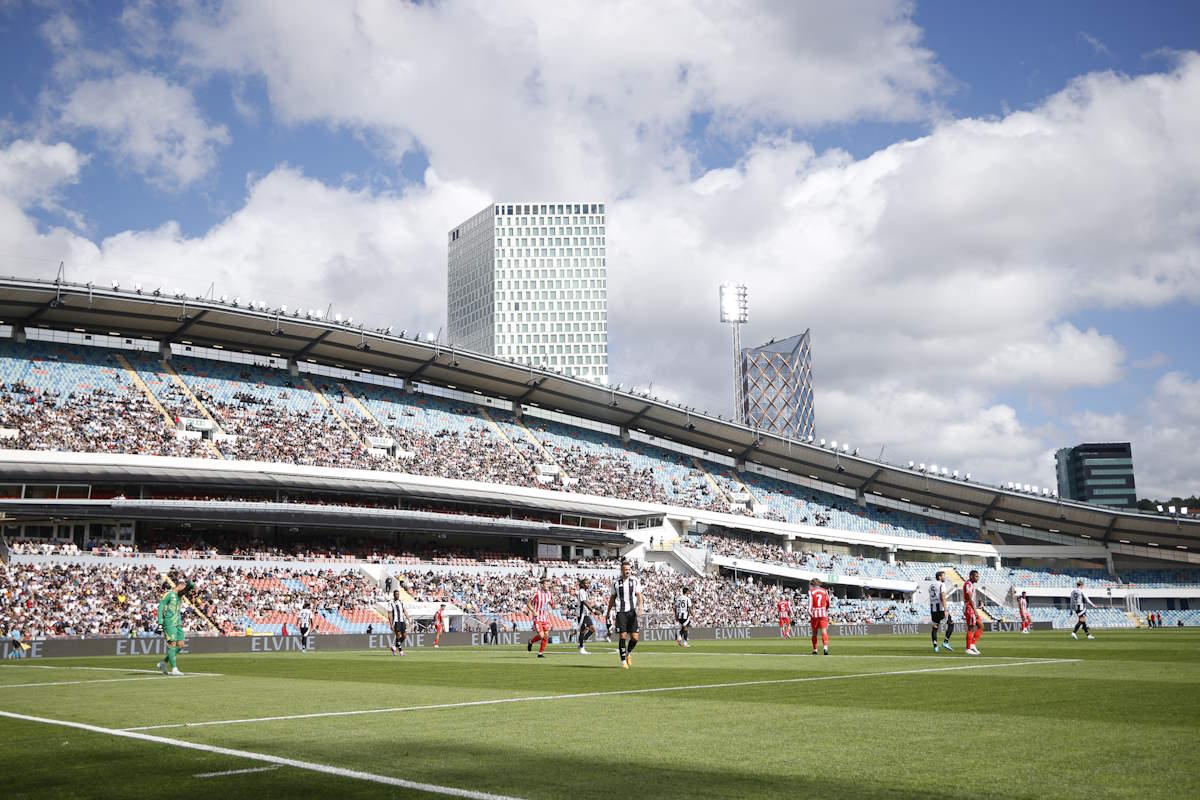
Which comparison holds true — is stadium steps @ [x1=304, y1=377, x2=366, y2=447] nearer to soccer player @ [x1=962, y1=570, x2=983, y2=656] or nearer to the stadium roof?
the stadium roof

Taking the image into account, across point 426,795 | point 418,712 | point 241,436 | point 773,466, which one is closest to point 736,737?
point 426,795

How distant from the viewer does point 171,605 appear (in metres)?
20.3

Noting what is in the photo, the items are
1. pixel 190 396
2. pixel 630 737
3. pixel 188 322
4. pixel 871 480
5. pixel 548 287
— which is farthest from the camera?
pixel 548 287

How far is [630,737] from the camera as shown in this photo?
868cm

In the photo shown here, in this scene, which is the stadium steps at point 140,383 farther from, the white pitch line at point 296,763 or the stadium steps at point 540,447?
Result: the white pitch line at point 296,763

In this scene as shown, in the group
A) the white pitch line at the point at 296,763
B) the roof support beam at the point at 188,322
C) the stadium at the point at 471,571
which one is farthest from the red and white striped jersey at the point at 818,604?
the roof support beam at the point at 188,322

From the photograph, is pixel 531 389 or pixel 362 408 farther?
pixel 531 389

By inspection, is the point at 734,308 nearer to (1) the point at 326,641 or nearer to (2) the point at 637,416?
(2) the point at 637,416

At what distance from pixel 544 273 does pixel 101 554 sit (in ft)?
464

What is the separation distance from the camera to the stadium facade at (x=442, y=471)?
189ft

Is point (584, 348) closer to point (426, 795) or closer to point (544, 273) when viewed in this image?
point (544, 273)

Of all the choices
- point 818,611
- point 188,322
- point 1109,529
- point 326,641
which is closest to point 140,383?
point 188,322

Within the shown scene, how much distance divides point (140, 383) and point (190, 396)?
3.24 metres

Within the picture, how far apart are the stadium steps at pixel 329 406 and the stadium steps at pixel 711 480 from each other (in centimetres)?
3179
